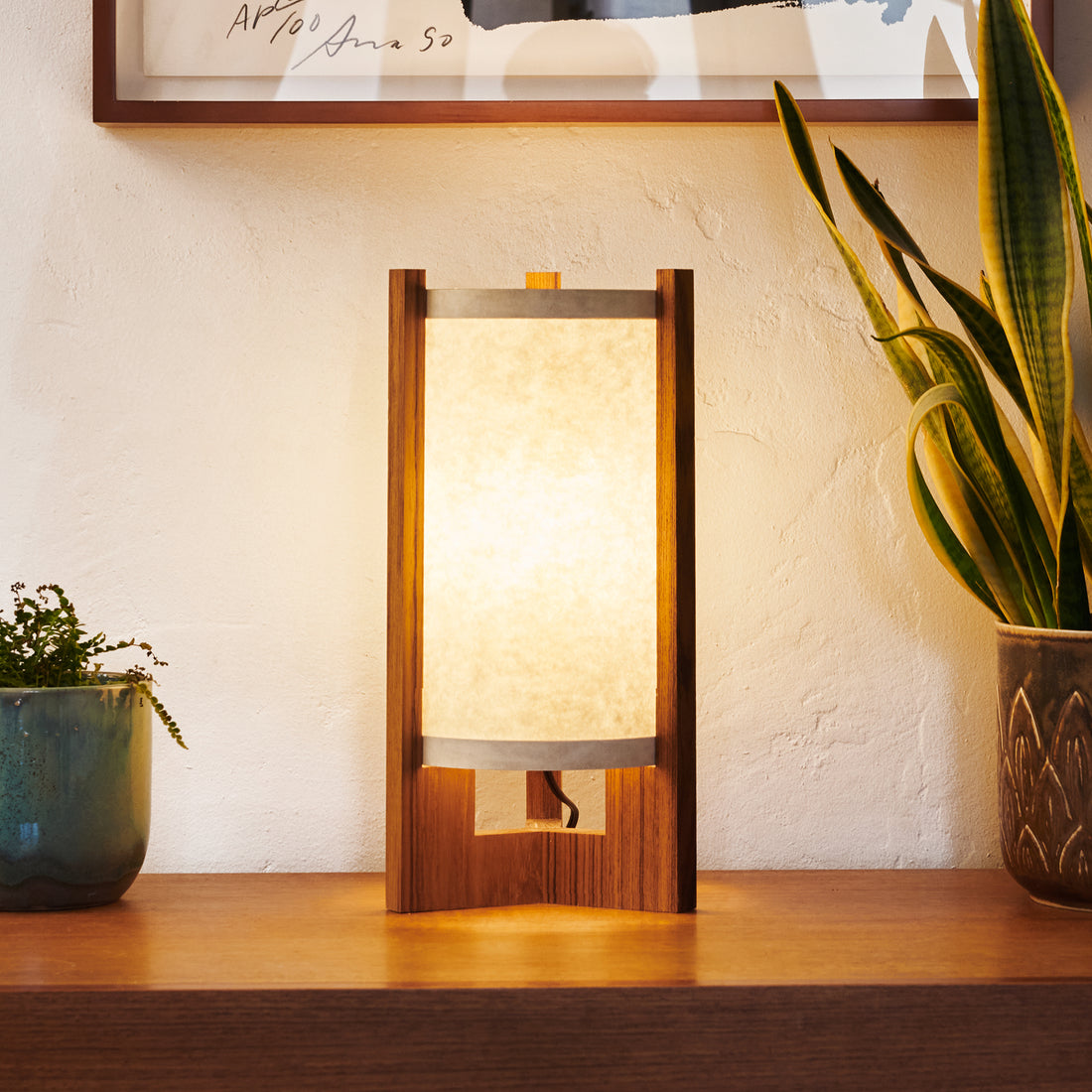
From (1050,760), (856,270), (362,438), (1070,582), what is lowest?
(1050,760)

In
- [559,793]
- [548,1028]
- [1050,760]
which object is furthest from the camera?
[559,793]

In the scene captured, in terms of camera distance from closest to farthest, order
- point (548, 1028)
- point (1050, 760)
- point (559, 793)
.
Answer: point (548, 1028), point (1050, 760), point (559, 793)

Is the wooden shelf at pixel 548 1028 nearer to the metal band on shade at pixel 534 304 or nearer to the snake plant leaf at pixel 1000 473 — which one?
the snake plant leaf at pixel 1000 473

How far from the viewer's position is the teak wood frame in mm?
802

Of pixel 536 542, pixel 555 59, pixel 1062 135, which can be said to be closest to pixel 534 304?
pixel 536 542

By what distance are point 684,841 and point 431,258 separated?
1.79 ft

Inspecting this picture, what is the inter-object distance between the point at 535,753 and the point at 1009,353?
18.5 inches

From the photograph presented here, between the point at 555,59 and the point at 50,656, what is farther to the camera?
the point at 555,59

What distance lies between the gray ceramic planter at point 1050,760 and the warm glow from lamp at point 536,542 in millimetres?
267

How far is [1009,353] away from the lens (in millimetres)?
831

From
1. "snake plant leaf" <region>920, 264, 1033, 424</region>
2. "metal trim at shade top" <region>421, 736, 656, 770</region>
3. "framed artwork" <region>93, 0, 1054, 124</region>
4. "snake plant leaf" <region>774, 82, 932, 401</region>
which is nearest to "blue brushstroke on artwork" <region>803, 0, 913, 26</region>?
"framed artwork" <region>93, 0, 1054, 124</region>

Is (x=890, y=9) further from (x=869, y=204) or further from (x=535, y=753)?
(x=535, y=753)

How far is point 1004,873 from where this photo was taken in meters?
0.93

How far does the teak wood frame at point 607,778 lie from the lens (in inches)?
31.6
